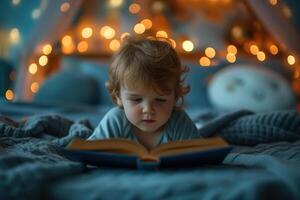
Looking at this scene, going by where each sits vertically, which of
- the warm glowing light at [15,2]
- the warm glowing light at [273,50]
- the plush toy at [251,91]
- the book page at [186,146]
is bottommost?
the plush toy at [251,91]

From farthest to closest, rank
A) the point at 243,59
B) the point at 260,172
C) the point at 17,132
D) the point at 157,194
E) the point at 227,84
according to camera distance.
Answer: the point at 243,59
the point at 227,84
the point at 17,132
the point at 260,172
the point at 157,194

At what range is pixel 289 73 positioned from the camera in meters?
2.79

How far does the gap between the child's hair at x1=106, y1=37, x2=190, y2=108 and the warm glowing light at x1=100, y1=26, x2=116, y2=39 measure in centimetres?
200

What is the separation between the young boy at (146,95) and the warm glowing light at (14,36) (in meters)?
1.66

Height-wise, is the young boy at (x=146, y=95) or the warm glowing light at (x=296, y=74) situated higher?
the young boy at (x=146, y=95)

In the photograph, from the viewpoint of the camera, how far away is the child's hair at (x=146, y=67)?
1.10m

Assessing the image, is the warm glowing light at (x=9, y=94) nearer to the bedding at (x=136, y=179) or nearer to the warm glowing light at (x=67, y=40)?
the warm glowing light at (x=67, y=40)

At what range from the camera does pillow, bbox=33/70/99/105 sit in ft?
8.51

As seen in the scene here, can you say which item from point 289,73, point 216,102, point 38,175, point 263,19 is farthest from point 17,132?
point 289,73

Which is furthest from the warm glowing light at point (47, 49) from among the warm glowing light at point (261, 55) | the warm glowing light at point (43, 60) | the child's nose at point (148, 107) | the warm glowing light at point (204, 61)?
the child's nose at point (148, 107)

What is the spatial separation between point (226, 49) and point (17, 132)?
206 cm

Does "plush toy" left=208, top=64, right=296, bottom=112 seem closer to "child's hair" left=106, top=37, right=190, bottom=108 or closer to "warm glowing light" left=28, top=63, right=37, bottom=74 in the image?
"warm glowing light" left=28, top=63, right=37, bottom=74

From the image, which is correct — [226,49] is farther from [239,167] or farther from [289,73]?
[239,167]

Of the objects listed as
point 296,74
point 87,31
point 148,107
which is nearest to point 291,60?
point 296,74
